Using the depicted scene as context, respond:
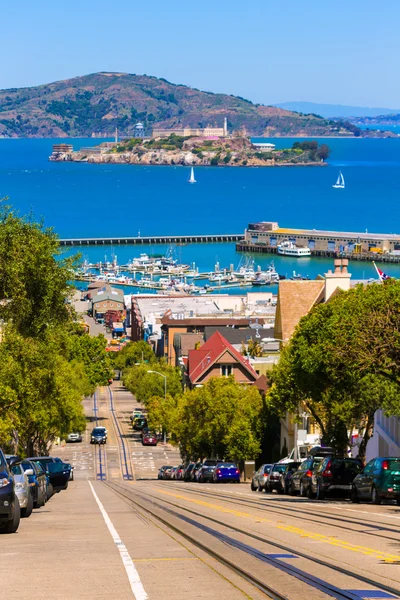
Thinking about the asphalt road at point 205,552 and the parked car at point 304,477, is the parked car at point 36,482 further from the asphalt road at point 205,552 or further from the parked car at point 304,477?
the parked car at point 304,477

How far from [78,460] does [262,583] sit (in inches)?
2885

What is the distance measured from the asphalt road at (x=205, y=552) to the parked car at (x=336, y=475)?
11.0 feet

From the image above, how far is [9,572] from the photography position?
14734mm

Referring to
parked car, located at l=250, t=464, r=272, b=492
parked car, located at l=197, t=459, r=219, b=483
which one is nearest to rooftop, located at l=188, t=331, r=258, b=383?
parked car, located at l=197, t=459, r=219, b=483

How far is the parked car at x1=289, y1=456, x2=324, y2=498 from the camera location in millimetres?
36594

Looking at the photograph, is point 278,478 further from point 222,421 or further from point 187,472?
point 222,421

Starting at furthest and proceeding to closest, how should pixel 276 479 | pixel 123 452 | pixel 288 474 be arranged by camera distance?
1. pixel 123 452
2. pixel 276 479
3. pixel 288 474

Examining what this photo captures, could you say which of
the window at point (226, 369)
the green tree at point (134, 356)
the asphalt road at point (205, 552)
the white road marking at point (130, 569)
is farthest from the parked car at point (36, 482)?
the green tree at point (134, 356)

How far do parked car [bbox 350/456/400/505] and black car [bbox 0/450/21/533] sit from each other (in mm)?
12269

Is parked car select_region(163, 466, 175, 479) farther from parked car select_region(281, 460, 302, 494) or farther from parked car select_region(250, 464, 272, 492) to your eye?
parked car select_region(281, 460, 302, 494)

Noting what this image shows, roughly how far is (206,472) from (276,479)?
16.4 metres

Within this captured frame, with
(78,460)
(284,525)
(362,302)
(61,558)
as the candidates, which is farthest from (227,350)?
(61,558)

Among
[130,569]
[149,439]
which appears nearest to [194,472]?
[149,439]

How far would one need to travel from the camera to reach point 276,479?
140ft
